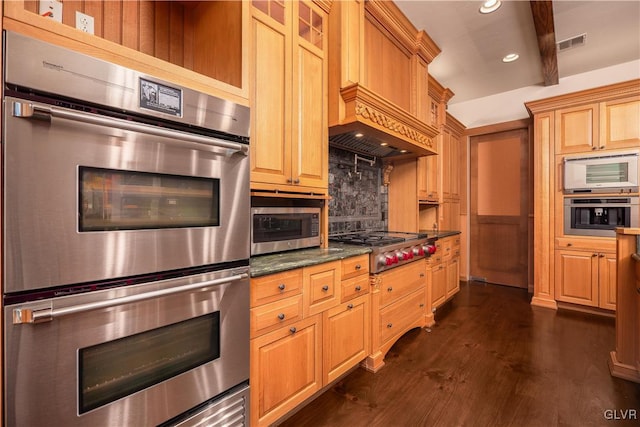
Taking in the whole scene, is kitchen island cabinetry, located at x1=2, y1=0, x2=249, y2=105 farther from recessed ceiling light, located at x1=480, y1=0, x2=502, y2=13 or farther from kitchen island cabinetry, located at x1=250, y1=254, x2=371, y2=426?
recessed ceiling light, located at x1=480, y1=0, x2=502, y2=13

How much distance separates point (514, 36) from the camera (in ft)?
9.84

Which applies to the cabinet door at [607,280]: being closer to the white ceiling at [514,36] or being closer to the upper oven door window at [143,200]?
the white ceiling at [514,36]

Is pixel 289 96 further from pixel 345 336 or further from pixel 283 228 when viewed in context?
pixel 345 336

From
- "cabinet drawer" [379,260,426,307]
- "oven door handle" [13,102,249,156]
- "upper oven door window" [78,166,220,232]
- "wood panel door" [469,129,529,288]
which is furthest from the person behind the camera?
"wood panel door" [469,129,529,288]

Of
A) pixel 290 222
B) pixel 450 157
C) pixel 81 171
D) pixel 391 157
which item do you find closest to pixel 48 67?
pixel 81 171

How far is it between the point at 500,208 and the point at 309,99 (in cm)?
389

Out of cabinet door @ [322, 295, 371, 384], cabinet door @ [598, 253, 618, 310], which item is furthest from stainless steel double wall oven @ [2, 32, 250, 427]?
cabinet door @ [598, 253, 618, 310]

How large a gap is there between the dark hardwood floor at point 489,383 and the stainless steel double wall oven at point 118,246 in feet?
2.74

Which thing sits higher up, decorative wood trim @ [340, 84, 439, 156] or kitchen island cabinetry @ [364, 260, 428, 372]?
decorative wood trim @ [340, 84, 439, 156]

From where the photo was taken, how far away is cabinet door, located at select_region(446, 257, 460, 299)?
3.63m

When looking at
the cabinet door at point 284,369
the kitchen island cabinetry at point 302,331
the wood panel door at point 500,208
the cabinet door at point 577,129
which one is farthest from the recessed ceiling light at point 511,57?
the cabinet door at point 284,369

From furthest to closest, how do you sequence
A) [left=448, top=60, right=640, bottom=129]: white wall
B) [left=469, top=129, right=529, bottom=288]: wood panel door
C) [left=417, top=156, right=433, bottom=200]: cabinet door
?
1. [left=469, top=129, right=529, bottom=288]: wood panel door
2. [left=448, top=60, right=640, bottom=129]: white wall
3. [left=417, top=156, right=433, bottom=200]: cabinet door

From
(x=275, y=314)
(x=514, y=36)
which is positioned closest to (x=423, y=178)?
(x=514, y=36)

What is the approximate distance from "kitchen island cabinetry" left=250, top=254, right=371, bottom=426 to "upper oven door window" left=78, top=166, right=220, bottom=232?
441mm
